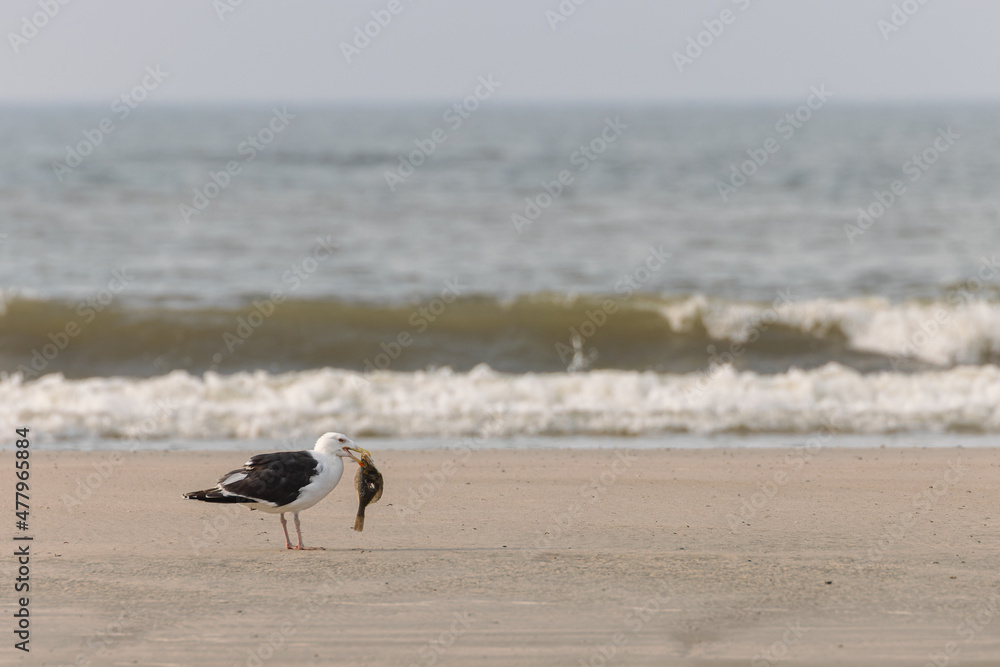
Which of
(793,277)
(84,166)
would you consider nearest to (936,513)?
(793,277)

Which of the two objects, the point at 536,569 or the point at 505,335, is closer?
the point at 536,569

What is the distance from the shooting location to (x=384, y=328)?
47.3ft

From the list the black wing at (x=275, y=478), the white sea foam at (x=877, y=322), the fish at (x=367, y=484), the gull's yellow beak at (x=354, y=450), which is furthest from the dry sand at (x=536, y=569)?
the white sea foam at (x=877, y=322)

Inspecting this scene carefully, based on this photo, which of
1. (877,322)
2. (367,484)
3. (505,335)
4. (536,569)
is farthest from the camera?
(505,335)

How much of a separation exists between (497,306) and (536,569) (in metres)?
10.0

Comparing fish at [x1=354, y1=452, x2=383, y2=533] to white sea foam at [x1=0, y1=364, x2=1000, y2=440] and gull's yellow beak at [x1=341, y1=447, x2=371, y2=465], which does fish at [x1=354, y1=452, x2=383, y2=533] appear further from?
white sea foam at [x1=0, y1=364, x2=1000, y2=440]

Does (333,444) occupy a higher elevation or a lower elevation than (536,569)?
higher

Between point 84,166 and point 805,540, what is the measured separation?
3088 centimetres

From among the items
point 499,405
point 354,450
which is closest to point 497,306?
point 499,405

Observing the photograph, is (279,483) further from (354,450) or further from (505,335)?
(505,335)

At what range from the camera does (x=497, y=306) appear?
49.3ft

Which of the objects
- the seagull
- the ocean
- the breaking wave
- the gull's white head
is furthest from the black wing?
the breaking wave

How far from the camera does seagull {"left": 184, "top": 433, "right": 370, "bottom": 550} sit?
5145mm

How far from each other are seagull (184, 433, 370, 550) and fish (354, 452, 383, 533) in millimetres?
60
